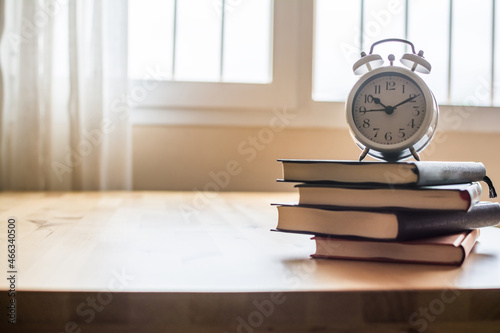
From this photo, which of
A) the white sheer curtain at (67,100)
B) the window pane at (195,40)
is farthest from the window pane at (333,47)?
the white sheer curtain at (67,100)

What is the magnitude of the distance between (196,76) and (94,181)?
550mm

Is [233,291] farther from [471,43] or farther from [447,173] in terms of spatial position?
[471,43]

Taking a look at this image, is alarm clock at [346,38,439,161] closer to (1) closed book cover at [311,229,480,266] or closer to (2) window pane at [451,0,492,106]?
(1) closed book cover at [311,229,480,266]

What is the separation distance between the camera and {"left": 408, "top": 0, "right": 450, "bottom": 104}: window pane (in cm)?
192

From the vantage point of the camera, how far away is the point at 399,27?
6.29ft

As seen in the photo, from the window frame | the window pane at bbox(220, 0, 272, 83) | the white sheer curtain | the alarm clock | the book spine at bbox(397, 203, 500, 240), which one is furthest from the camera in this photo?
the window pane at bbox(220, 0, 272, 83)

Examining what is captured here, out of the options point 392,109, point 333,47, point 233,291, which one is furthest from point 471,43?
point 233,291

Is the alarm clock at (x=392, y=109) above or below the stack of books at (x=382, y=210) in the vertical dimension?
above

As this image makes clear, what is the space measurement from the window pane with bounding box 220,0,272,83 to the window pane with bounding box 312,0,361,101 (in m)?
0.20

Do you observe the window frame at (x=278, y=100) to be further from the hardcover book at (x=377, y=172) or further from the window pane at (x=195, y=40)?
the hardcover book at (x=377, y=172)

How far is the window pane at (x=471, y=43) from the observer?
1926mm

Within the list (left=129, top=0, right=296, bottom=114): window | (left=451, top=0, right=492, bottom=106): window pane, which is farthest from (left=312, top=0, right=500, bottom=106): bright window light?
(left=129, top=0, right=296, bottom=114): window

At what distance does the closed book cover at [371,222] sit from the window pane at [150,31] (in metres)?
1.33

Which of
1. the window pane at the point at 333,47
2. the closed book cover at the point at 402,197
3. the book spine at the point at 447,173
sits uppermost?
the window pane at the point at 333,47
